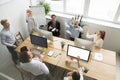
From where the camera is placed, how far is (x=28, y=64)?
103 inches

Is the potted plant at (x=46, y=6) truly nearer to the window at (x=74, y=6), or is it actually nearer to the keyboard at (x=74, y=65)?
the window at (x=74, y=6)

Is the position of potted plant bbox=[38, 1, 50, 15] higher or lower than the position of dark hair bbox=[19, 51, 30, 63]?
higher

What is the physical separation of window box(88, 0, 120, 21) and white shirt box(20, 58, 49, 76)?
8.52 ft

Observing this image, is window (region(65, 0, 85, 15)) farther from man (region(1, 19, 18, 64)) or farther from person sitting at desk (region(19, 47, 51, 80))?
person sitting at desk (region(19, 47, 51, 80))

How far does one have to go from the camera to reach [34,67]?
2.67 metres

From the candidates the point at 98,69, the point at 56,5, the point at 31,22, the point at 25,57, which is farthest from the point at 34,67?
the point at 56,5

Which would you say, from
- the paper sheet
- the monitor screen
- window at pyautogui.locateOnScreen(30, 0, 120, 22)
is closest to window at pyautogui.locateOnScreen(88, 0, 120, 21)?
window at pyautogui.locateOnScreen(30, 0, 120, 22)

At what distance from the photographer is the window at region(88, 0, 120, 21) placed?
406cm

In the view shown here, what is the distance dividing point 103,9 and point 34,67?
2.90 meters

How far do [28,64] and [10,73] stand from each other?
1594mm

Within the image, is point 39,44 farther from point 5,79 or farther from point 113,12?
point 113,12

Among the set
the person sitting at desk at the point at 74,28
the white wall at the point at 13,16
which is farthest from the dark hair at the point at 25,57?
the person sitting at desk at the point at 74,28

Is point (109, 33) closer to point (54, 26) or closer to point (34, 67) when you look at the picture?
point (54, 26)

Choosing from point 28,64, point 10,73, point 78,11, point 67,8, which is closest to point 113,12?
point 78,11
